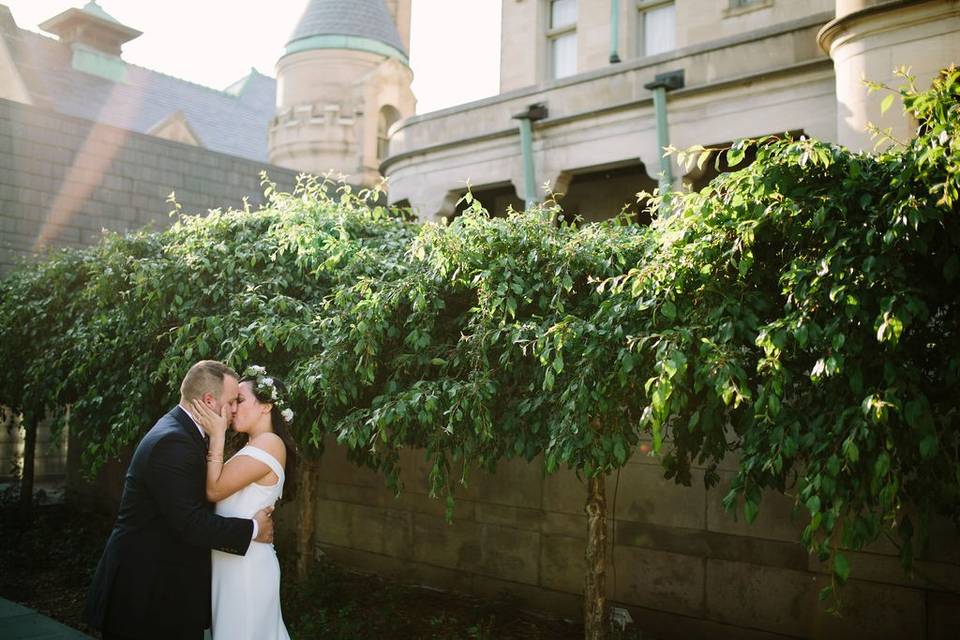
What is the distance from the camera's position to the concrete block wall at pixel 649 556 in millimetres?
5941

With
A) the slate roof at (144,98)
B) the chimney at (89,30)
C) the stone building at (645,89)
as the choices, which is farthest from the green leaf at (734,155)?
the chimney at (89,30)

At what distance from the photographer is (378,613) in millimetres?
7438

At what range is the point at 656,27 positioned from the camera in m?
16.3

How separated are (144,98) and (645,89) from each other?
97.4 ft

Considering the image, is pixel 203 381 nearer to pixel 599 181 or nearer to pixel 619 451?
pixel 619 451

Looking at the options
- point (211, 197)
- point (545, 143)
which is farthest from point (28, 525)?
point (545, 143)

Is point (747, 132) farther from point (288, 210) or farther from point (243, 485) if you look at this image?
point (243, 485)

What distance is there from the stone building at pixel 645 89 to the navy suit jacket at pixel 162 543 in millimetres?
5922

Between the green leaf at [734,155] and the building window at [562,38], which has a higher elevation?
the building window at [562,38]

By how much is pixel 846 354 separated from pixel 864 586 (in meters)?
2.95

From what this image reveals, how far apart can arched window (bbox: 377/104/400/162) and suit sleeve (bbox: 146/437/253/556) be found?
2990cm

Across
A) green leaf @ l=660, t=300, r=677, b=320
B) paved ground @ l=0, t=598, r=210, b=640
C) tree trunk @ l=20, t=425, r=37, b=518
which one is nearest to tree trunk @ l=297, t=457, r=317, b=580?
paved ground @ l=0, t=598, r=210, b=640

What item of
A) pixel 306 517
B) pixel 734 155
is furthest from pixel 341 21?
pixel 734 155

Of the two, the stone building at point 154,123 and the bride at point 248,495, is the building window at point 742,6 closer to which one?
the stone building at point 154,123
